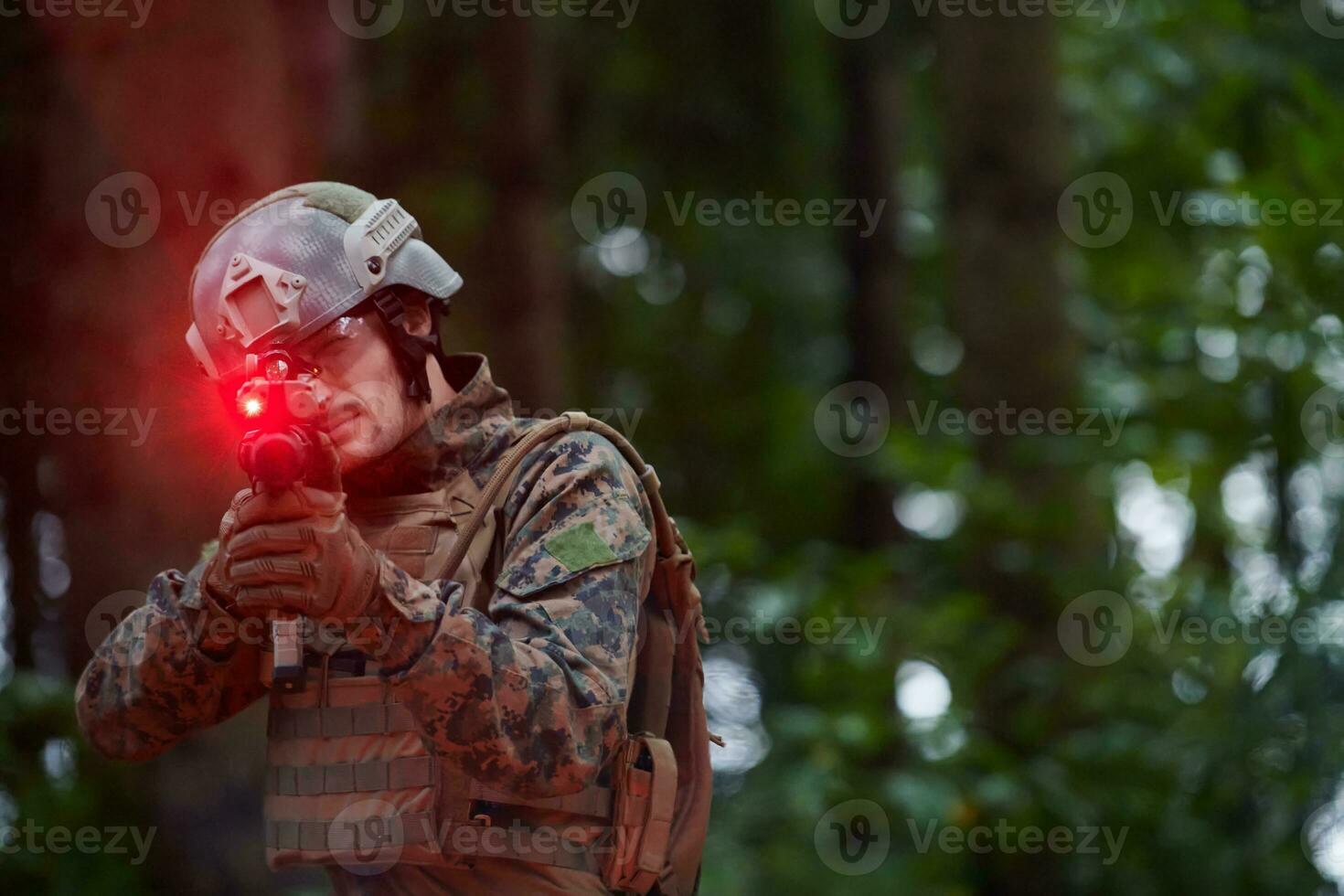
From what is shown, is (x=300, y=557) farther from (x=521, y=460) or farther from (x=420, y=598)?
(x=521, y=460)

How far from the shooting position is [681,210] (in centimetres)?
983

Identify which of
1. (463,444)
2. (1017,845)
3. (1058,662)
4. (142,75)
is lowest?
(1017,845)

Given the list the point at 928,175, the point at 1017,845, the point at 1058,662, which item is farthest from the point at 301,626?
the point at 928,175

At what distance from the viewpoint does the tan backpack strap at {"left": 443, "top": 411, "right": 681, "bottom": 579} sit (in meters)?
2.81

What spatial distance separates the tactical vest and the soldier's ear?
272 millimetres

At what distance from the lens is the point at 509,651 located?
2473 mm

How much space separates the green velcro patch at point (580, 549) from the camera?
2654 mm

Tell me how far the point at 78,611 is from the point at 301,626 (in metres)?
2.95

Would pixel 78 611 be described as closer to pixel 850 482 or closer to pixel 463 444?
pixel 463 444

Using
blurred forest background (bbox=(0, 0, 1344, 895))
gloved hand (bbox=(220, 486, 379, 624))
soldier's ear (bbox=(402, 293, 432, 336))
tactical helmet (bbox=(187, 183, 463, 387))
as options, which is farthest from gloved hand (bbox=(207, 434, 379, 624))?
blurred forest background (bbox=(0, 0, 1344, 895))

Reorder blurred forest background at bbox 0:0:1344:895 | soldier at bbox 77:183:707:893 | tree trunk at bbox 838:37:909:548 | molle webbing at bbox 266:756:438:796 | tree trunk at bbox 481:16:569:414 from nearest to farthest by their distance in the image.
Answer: soldier at bbox 77:183:707:893 → molle webbing at bbox 266:756:438:796 → blurred forest background at bbox 0:0:1344:895 → tree trunk at bbox 481:16:569:414 → tree trunk at bbox 838:37:909:548

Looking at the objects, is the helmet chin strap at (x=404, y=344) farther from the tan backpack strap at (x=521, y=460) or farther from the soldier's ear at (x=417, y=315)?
the tan backpack strap at (x=521, y=460)

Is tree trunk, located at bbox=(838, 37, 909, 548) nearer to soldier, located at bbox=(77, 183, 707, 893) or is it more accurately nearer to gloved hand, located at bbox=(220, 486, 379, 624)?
soldier, located at bbox=(77, 183, 707, 893)

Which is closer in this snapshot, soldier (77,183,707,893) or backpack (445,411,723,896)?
soldier (77,183,707,893)
